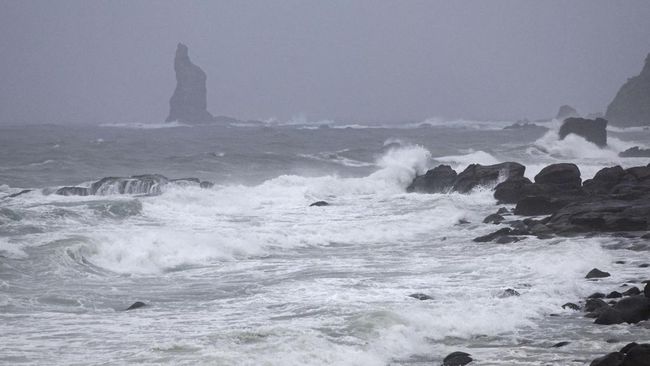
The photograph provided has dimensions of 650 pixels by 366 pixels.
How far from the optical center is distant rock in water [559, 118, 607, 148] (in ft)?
180

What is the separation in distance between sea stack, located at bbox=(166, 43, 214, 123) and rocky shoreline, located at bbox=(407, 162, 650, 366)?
9968 centimetres

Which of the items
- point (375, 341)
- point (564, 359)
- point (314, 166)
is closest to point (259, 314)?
point (375, 341)

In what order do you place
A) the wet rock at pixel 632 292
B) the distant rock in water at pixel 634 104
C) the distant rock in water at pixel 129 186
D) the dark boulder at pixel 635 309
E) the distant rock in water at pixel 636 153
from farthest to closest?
the distant rock in water at pixel 634 104 → the distant rock in water at pixel 636 153 → the distant rock in water at pixel 129 186 → the wet rock at pixel 632 292 → the dark boulder at pixel 635 309

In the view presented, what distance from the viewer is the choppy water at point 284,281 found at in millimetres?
11133

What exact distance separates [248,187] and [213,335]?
2527cm

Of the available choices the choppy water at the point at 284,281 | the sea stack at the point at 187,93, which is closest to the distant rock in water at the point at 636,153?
the choppy water at the point at 284,281

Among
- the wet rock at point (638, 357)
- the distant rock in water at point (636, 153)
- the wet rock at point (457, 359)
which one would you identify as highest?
the distant rock in water at point (636, 153)

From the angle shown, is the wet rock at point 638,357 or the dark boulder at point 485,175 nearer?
the wet rock at point 638,357

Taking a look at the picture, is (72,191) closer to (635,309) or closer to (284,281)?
(284,281)

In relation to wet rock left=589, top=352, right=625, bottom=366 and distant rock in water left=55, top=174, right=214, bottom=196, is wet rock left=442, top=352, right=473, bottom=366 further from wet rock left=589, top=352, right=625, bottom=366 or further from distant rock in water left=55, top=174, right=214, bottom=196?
distant rock in water left=55, top=174, right=214, bottom=196

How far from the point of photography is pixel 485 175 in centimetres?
3114

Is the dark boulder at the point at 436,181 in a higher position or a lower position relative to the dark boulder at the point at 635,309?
higher

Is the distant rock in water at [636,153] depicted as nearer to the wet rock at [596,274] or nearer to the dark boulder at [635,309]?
the wet rock at [596,274]

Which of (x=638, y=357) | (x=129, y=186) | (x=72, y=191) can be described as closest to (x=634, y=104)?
(x=129, y=186)
